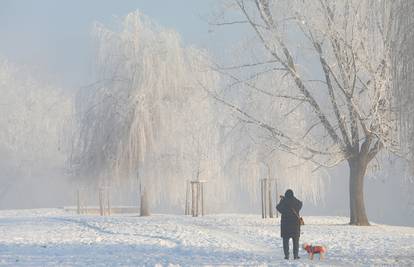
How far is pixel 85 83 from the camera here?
29.9m

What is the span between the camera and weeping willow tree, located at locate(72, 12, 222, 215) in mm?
27438

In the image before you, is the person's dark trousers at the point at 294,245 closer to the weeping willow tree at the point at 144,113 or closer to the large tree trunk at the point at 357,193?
the large tree trunk at the point at 357,193

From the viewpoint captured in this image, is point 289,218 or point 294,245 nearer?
point 294,245

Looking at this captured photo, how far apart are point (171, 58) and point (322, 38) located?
9.07m

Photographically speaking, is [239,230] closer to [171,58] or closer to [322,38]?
[322,38]

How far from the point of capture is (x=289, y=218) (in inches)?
521

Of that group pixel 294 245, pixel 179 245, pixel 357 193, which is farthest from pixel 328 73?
pixel 294 245

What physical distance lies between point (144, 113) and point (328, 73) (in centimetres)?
884

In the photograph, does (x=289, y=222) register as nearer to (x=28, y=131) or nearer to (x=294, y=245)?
(x=294, y=245)

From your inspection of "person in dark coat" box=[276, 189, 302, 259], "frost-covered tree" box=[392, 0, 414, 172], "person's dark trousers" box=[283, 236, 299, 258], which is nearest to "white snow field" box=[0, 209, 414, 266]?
"person's dark trousers" box=[283, 236, 299, 258]

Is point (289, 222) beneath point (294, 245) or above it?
above

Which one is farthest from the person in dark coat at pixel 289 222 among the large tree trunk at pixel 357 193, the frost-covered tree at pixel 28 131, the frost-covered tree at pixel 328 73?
the frost-covered tree at pixel 28 131

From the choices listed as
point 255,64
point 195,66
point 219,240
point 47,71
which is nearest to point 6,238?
point 219,240

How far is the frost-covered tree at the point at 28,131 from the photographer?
4969cm
